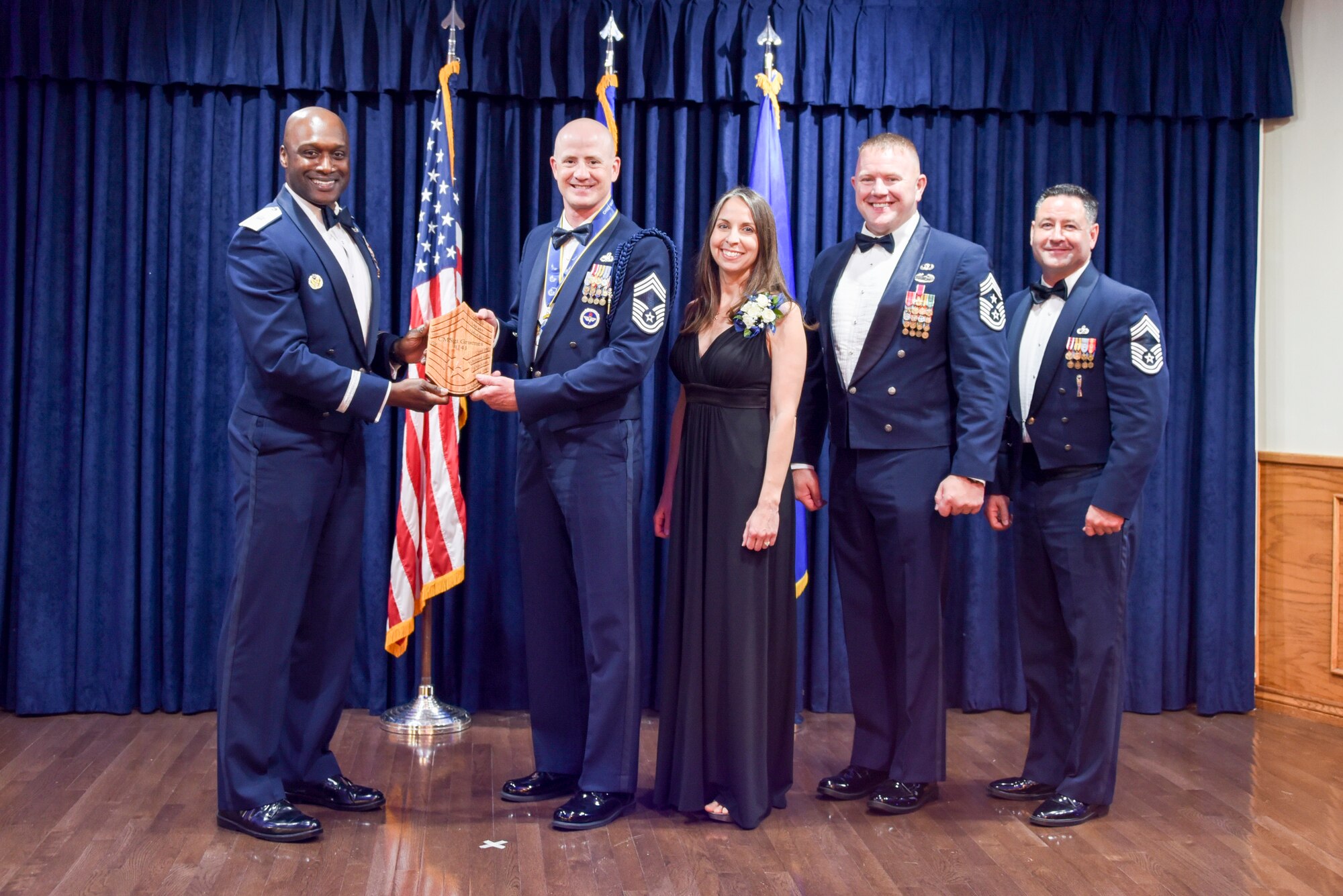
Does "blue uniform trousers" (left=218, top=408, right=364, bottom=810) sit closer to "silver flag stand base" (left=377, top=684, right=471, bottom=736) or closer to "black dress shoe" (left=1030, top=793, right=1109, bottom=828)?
"silver flag stand base" (left=377, top=684, right=471, bottom=736)

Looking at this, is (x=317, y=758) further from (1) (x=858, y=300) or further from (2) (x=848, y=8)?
(2) (x=848, y=8)

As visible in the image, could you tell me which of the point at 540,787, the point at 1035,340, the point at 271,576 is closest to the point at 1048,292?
the point at 1035,340

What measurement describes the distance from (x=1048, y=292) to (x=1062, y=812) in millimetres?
1429

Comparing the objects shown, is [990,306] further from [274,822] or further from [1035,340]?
[274,822]

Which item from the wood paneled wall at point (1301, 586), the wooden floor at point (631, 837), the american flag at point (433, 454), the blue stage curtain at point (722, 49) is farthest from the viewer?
the wood paneled wall at point (1301, 586)

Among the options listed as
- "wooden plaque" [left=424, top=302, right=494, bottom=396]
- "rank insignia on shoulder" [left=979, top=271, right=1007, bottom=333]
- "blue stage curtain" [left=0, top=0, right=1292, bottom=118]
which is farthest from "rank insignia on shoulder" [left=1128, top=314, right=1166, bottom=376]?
"wooden plaque" [left=424, top=302, right=494, bottom=396]

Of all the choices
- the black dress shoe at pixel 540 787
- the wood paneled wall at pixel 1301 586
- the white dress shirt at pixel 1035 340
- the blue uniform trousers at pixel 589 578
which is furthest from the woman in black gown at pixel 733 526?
the wood paneled wall at pixel 1301 586

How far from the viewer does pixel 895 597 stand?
10.2ft

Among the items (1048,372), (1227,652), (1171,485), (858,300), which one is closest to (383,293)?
(858,300)

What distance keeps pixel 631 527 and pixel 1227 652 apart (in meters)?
2.71

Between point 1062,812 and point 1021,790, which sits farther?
point 1021,790

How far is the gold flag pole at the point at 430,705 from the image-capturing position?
12.8 feet

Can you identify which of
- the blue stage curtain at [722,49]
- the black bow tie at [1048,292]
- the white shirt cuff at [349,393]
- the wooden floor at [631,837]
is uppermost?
the blue stage curtain at [722,49]

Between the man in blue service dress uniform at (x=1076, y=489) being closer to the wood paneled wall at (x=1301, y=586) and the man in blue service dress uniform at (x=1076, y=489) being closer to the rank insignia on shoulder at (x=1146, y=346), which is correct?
the rank insignia on shoulder at (x=1146, y=346)
